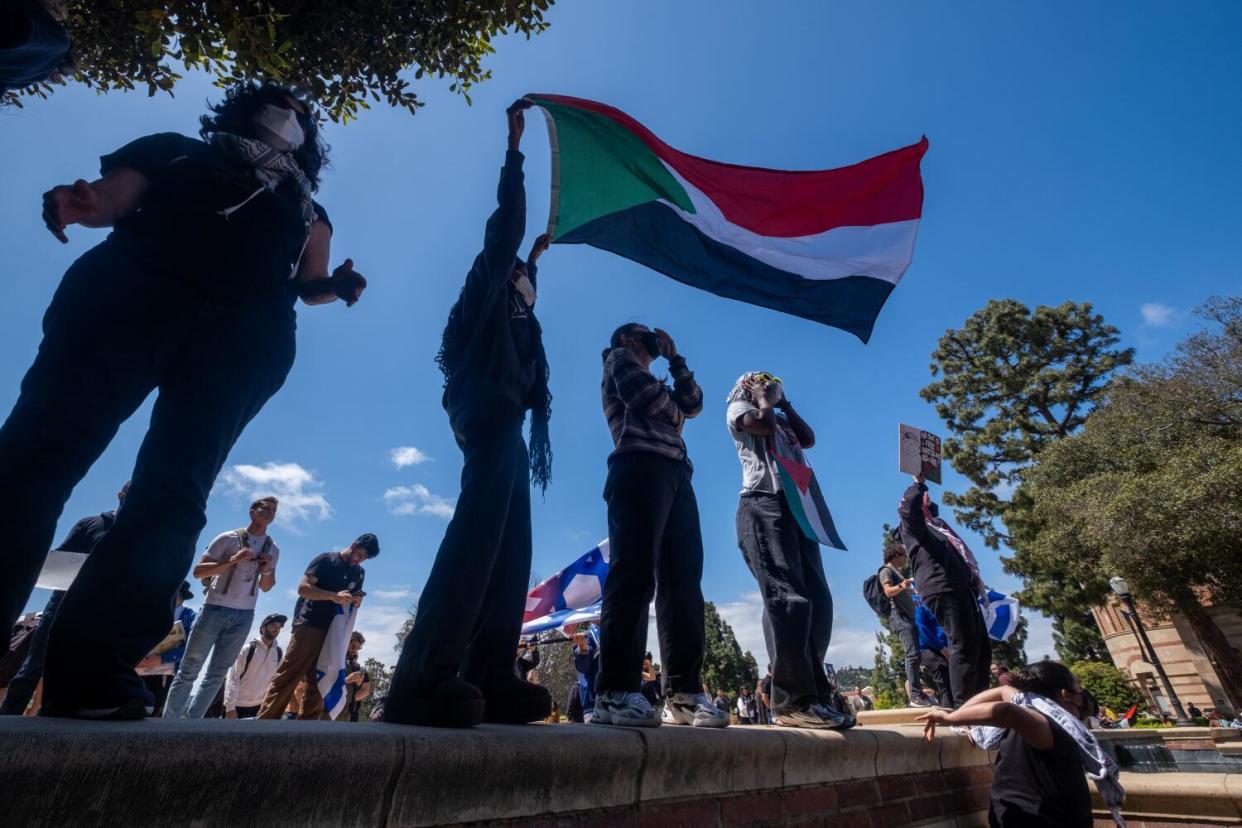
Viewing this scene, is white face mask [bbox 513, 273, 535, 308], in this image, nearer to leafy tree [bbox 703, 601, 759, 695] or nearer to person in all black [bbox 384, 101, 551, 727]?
person in all black [bbox 384, 101, 551, 727]

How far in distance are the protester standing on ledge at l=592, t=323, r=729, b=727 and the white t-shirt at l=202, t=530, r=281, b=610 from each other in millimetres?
3778

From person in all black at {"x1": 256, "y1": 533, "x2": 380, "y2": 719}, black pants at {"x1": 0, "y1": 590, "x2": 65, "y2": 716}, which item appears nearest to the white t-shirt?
person in all black at {"x1": 256, "y1": 533, "x2": 380, "y2": 719}

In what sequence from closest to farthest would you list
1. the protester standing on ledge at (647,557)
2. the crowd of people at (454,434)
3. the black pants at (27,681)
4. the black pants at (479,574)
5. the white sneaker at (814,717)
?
1. the crowd of people at (454,434)
2. the black pants at (479,574)
3. the protester standing on ledge at (647,557)
4. the white sneaker at (814,717)
5. the black pants at (27,681)

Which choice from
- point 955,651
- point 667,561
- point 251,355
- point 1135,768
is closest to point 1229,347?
point 1135,768

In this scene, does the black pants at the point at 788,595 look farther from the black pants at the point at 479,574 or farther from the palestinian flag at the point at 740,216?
the palestinian flag at the point at 740,216

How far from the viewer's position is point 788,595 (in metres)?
3.29

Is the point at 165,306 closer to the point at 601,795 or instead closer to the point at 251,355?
→ the point at 251,355

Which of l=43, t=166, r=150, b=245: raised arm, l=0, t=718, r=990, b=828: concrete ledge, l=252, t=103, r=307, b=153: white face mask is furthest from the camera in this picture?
l=252, t=103, r=307, b=153: white face mask

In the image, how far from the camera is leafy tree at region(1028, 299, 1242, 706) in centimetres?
1939

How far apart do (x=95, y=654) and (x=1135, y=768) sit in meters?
9.23

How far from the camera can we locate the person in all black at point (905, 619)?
7055 millimetres

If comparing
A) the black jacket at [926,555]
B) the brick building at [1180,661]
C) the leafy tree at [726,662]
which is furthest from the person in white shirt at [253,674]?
the leafy tree at [726,662]

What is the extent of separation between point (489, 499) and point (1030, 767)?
3.58 meters

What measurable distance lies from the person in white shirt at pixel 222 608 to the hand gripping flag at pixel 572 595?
20.2 feet
